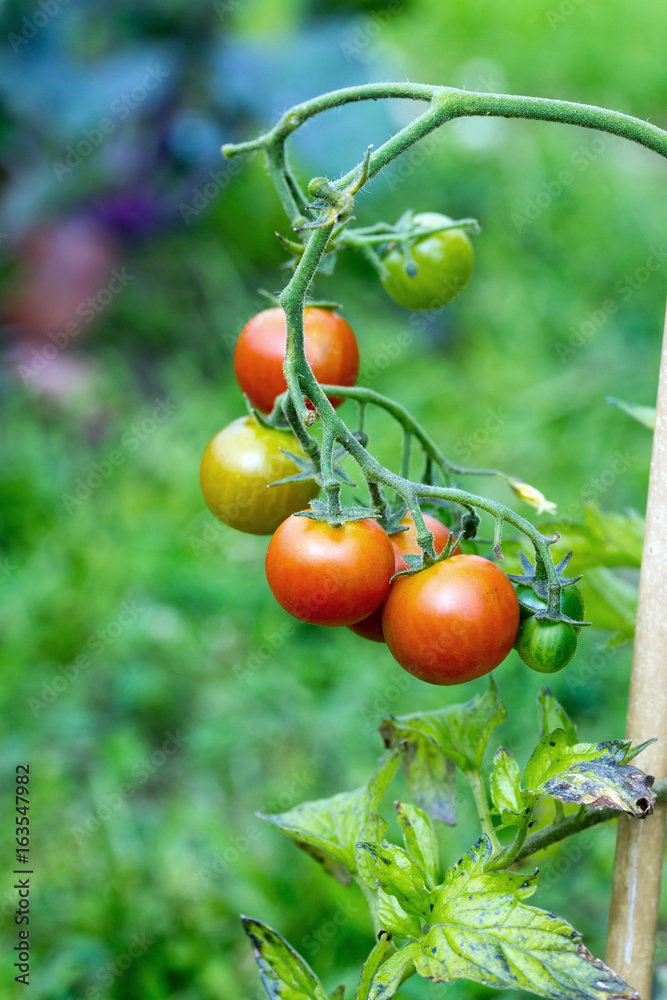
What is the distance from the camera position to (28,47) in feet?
9.59

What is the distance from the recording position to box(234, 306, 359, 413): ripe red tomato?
771 millimetres

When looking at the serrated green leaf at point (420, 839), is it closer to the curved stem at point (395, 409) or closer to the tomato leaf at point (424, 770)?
the tomato leaf at point (424, 770)

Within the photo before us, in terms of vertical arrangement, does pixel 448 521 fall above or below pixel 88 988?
above

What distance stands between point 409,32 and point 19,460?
336 cm

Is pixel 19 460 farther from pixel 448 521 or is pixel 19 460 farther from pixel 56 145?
pixel 448 521

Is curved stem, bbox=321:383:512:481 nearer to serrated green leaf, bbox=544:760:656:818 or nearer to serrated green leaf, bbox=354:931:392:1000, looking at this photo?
serrated green leaf, bbox=544:760:656:818

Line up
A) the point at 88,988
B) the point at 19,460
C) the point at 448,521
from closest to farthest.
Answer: the point at 448,521 < the point at 88,988 < the point at 19,460

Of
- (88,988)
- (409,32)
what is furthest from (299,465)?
(409,32)

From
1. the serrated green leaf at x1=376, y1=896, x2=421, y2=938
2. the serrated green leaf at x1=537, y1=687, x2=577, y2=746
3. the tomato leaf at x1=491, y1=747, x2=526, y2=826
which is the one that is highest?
the tomato leaf at x1=491, y1=747, x2=526, y2=826

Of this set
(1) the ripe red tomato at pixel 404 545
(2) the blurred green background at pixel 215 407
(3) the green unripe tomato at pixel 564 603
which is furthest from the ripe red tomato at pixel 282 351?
(2) the blurred green background at pixel 215 407

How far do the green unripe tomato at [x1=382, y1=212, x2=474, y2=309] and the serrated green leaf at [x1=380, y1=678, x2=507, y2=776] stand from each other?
0.36 meters

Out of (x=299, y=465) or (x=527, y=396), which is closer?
(x=299, y=465)

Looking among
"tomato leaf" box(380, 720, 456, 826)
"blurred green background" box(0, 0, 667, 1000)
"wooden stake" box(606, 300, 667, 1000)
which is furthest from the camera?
"blurred green background" box(0, 0, 667, 1000)

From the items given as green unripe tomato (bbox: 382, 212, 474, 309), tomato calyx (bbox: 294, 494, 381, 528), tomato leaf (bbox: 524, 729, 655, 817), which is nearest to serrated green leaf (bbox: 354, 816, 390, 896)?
tomato leaf (bbox: 524, 729, 655, 817)
